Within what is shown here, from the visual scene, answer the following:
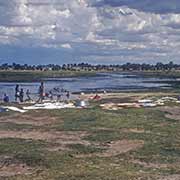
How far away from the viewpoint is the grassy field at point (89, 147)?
70.1 feet

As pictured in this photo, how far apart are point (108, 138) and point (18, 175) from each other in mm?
11373

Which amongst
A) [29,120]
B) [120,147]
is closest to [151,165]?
[120,147]

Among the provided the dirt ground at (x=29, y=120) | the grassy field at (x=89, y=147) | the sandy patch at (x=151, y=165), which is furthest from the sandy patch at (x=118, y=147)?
the dirt ground at (x=29, y=120)

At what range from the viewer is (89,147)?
28.0 m

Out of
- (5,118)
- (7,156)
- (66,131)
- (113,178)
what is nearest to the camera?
(113,178)

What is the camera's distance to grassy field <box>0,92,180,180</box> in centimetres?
2138

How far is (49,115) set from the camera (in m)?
45.6

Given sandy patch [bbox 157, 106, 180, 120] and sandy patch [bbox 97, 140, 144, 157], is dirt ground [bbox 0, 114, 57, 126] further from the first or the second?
sandy patch [bbox 97, 140, 144, 157]

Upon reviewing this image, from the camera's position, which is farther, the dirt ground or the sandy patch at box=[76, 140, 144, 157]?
the dirt ground

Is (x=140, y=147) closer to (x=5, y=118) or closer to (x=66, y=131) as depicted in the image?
(x=66, y=131)

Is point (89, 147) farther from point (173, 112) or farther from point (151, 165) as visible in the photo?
point (173, 112)

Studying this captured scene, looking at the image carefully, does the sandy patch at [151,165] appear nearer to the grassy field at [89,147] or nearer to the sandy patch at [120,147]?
the grassy field at [89,147]

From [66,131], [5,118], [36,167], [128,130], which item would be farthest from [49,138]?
[5,118]

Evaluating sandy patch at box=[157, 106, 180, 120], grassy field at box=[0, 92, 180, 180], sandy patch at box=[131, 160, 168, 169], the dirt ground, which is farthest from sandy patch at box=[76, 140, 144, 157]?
sandy patch at box=[157, 106, 180, 120]
